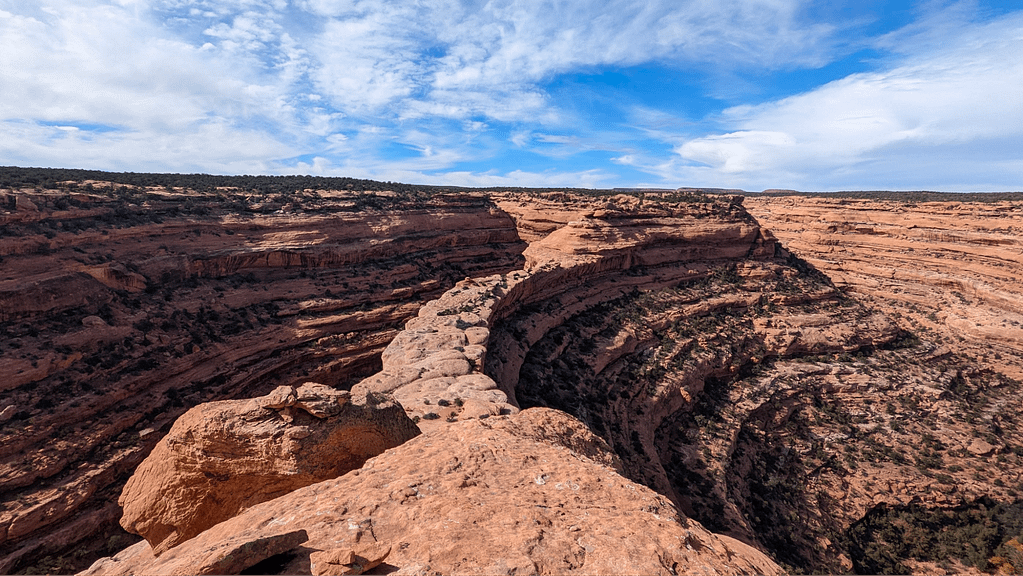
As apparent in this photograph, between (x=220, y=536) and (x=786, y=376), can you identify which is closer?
(x=220, y=536)

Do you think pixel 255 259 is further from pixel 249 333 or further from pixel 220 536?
pixel 220 536

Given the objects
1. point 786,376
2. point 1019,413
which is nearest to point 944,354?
point 1019,413

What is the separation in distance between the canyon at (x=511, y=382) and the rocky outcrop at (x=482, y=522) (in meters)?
0.05

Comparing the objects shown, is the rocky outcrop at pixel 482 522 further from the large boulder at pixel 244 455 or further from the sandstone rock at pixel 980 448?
the sandstone rock at pixel 980 448

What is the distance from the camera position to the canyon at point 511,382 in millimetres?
7270

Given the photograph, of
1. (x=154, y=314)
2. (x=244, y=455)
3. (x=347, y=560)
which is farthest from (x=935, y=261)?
(x=154, y=314)

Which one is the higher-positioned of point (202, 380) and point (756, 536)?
point (202, 380)

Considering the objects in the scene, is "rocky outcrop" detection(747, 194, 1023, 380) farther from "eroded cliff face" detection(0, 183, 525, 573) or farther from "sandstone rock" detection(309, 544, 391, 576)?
"sandstone rock" detection(309, 544, 391, 576)

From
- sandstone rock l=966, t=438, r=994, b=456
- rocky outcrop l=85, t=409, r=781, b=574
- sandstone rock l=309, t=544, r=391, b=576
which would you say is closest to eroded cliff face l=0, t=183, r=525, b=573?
rocky outcrop l=85, t=409, r=781, b=574

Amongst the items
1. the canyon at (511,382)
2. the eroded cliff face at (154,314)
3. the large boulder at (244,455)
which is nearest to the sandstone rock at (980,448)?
the canyon at (511,382)

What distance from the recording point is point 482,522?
22.0ft

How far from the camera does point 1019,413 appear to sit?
26625 millimetres

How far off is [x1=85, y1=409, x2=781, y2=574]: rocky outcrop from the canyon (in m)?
0.05

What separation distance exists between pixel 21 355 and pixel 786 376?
3981cm
